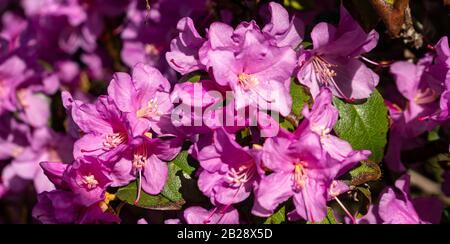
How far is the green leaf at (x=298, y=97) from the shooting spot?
129cm

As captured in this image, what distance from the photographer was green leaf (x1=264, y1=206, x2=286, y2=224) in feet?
4.17

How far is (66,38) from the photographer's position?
7.16 feet

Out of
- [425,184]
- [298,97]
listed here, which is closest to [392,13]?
[298,97]

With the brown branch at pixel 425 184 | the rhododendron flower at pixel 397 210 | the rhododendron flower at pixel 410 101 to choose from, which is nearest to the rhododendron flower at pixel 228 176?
the rhododendron flower at pixel 397 210

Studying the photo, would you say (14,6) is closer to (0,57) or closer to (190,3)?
(0,57)

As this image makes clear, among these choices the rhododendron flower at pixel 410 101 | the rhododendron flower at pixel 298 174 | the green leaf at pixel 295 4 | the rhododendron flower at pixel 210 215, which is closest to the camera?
the rhododendron flower at pixel 298 174

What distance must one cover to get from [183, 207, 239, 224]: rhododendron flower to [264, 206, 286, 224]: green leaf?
0.21ft

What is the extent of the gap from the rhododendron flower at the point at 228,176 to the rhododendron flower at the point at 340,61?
23 centimetres

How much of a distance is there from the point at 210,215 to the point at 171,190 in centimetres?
10

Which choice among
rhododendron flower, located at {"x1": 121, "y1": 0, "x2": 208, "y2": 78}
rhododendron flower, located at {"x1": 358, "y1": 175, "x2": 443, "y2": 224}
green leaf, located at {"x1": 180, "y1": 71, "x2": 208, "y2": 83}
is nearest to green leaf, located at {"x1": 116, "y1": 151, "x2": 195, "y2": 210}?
green leaf, located at {"x1": 180, "y1": 71, "x2": 208, "y2": 83}

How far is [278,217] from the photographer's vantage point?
1.27m

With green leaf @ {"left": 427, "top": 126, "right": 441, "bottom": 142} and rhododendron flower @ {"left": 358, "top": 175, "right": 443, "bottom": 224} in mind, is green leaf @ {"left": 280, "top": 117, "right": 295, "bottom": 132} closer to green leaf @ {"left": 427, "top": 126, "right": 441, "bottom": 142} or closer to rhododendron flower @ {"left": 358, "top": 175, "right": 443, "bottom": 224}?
rhododendron flower @ {"left": 358, "top": 175, "right": 443, "bottom": 224}

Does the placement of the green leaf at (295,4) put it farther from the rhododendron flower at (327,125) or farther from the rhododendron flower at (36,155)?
the rhododendron flower at (36,155)
